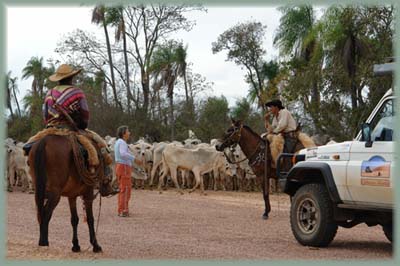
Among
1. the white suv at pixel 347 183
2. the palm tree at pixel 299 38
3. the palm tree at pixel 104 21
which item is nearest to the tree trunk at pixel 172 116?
the palm tree at pixel 104 21

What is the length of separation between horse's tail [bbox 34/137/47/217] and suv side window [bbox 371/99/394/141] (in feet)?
15.3

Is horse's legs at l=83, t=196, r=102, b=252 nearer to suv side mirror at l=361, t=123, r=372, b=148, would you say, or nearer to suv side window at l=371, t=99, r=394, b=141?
suv side mirror at l=361, t=123, r=372, b=148

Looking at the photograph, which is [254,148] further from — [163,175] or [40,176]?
[163,175]

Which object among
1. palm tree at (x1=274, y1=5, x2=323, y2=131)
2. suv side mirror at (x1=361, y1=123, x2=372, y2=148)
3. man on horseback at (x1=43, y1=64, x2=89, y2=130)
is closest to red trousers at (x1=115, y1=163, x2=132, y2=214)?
man on horseback at (x1=43, y1=64, x2=89, y2=130)

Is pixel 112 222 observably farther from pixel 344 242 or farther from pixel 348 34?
pixel 348 34

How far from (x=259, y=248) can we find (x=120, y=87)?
32324 mm

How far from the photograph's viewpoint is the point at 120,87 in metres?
41.9

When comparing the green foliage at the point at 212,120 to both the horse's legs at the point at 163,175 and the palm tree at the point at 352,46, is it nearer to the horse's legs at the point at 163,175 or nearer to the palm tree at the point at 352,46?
the horse's legs at the point at 163,175

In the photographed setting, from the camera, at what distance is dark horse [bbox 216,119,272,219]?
15.4 meters

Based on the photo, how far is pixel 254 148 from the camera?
51.3 ft

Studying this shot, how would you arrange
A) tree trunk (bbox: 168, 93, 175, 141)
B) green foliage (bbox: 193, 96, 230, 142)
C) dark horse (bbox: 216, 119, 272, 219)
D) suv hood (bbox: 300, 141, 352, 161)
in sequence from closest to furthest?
suv hood (bbox: 300, 141, 352, 161), dark horse (bbox: 216, 119, 272, 219), green foliage (bbox: 193, 96, 230, 142), tree trunk (bbox: 168, 93, 175, 141)

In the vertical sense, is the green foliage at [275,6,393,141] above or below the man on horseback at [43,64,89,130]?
above

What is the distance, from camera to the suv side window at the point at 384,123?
9844mm

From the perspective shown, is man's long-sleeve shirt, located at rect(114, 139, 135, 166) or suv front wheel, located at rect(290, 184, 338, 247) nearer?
suv front wheel, located at rect(290, 184, 338, 247)
